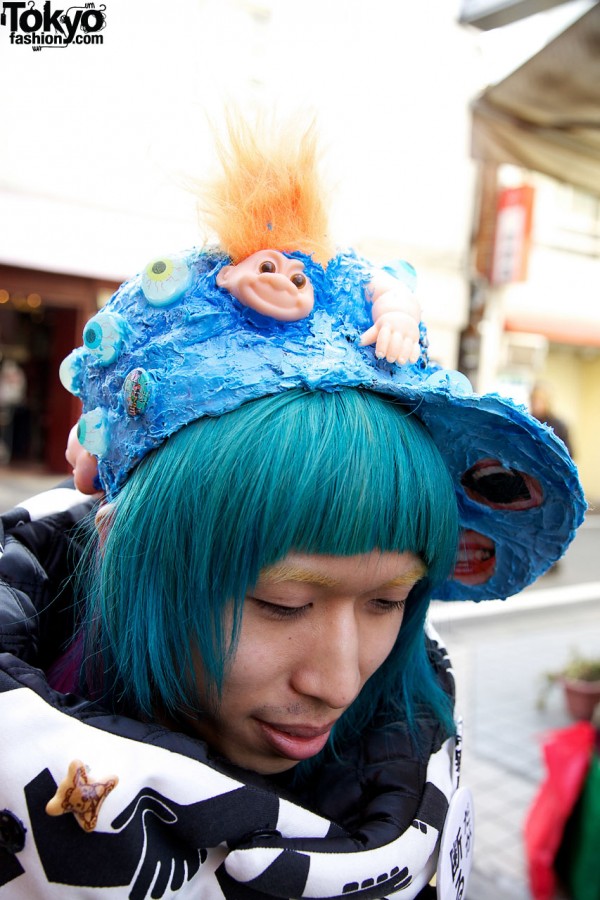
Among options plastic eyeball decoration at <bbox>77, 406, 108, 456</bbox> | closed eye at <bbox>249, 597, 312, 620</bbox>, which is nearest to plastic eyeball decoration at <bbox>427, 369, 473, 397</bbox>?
closed eye at <bbox>249, 597, 312, 620</bbox>

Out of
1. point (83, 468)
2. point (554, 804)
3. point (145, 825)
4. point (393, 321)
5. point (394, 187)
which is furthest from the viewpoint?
point (394, 187)

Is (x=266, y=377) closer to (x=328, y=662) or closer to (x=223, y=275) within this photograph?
(x=223, y=275)

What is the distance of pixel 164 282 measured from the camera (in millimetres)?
932

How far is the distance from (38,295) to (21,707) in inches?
279

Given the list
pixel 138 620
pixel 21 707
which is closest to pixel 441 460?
pixel 138 620

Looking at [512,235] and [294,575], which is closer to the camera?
[294,575]

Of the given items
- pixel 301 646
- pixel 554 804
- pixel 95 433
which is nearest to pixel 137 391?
pixel 95 433

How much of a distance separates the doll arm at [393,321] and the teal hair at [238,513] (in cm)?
7

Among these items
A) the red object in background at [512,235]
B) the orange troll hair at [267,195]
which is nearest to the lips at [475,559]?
the orange troll hair at [267,195]

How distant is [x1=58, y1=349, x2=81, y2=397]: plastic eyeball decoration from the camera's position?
3.53 ft

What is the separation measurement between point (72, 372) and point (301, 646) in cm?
56

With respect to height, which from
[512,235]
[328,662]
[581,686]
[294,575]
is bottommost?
[581,686]

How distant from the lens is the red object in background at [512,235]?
9.20 m

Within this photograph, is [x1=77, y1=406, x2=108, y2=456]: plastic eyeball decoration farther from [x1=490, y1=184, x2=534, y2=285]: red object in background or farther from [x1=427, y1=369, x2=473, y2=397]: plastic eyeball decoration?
[x1=490, y1=184, x2=534, y2=285]: red object in background
